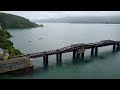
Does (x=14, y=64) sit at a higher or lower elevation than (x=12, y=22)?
lower

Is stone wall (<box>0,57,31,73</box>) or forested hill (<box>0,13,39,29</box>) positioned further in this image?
forested hill (<box>0,13,39,29</box>)

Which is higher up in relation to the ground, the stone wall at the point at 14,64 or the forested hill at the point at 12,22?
the forested hill at the point at 12,22

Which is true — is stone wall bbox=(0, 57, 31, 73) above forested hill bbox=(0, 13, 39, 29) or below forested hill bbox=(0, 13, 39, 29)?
below

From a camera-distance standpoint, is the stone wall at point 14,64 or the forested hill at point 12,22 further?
the forested hill at point 12,22

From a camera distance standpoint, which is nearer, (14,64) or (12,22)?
(14,64)
